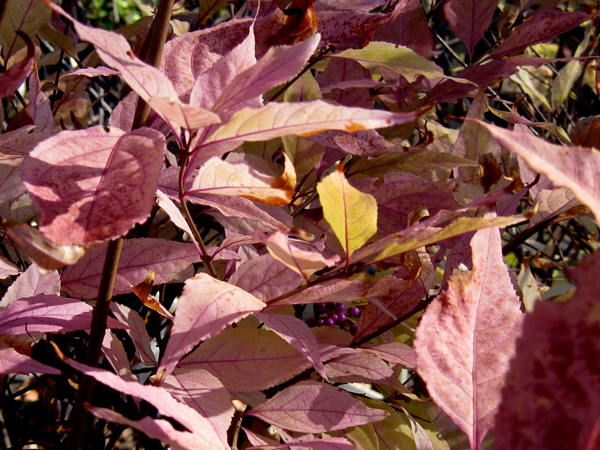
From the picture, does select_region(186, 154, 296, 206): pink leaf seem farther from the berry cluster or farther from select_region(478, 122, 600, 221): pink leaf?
the berry cluster

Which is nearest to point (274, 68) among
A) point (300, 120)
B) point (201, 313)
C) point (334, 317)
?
point (300, 120)

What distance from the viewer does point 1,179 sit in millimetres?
368

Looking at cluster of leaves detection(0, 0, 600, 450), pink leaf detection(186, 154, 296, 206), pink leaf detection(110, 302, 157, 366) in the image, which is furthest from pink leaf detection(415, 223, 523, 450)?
pink leaf detection(110, 302, 157, 366)

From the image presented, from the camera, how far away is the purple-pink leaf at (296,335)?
1.03 ft

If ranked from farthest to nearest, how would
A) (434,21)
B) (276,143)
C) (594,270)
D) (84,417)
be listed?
1. (434,21)
2. (276,143)
3. (84,417)
4. (594,270)

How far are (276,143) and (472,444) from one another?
13.0 inches

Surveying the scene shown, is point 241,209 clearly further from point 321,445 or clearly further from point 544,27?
point 544,27

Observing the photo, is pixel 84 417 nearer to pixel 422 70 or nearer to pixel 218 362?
pixel 218 362

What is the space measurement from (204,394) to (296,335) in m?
0.07

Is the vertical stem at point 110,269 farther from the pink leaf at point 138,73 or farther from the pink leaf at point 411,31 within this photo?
the pink leaf at point 411,31

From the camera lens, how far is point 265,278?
0.35 metres

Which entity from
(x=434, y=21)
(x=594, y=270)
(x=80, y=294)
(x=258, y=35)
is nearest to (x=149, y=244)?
(x=80, y=294)

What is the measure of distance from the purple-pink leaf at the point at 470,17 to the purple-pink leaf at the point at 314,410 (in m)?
0.41

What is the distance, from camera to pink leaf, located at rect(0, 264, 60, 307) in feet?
1.19
